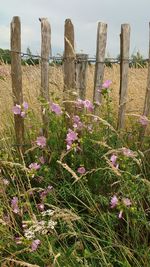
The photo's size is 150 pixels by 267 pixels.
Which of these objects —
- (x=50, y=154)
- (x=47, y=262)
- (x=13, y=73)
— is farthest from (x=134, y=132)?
(x=47, y=262)

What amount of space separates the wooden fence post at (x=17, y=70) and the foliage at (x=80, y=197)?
281 mm

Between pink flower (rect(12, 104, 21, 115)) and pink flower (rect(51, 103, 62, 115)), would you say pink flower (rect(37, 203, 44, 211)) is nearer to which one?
pink flower (rect(51, 103, 62, 115))

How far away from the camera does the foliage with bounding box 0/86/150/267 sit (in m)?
2.67

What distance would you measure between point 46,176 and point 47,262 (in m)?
0.92

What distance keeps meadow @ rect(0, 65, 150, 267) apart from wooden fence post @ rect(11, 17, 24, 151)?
8 cm

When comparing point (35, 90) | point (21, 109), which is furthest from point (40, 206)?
point (35, 90)

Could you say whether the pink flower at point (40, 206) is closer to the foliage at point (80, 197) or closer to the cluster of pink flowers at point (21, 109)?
the foliage at point (80, 197)

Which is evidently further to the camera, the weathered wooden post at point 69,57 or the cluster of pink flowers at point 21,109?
the weathered wooden post at point 69,57

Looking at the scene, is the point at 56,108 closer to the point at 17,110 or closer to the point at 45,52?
the point at 17,110

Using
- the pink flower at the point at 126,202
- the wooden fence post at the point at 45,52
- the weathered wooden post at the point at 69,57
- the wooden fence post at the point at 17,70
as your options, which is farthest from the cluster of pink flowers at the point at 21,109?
the pink flower at the point at 126,202

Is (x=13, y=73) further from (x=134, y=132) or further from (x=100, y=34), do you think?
(x=134, y=132)

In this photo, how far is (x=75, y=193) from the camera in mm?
3229

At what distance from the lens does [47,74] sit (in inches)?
167

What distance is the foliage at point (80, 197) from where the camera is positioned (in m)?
2.67
